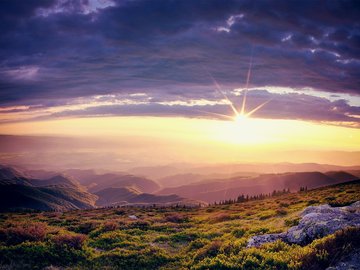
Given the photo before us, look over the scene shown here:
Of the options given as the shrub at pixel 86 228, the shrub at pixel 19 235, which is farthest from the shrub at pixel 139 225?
the shrub at pixel 19 235

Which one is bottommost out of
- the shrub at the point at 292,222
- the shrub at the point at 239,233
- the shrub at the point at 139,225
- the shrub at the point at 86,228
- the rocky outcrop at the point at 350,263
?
the shrub at the point at 139,225

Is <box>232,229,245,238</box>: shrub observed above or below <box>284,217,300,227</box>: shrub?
below

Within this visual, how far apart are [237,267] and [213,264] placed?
133 centimetres

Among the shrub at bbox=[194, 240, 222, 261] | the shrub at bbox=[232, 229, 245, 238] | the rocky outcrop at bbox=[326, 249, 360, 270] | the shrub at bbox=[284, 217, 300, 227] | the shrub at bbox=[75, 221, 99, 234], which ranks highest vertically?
the rocky outcrop at bbox=[326, 249, 360, 270]

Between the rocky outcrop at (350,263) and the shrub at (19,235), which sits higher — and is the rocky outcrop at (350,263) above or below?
above

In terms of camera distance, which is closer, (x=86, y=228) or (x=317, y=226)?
(x=317, y=226)

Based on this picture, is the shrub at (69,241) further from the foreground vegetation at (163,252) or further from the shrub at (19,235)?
the shrub at (19,235)

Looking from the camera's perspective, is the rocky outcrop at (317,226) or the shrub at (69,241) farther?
the shrub at (69,241)

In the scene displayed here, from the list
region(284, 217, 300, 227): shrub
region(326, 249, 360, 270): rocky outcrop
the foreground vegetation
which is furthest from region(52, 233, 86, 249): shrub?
region(284, 217, 300, 227): shrub

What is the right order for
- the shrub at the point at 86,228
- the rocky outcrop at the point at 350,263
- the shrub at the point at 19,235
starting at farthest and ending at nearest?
the shrub at the point at 86,228 < the shrub at the point at 19,235 < the rocky outcrop at the point at 350,263

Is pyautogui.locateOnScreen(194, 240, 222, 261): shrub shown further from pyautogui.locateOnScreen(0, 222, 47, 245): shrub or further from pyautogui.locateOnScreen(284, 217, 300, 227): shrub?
pyautogui.locateOnScreen(0, 222, 47, 245): shrub

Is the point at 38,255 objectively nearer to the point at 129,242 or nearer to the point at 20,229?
the point at 20,229

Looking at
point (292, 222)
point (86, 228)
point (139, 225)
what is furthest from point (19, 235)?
point (292, 222)

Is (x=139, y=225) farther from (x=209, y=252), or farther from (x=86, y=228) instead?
(x=209, y=252)
